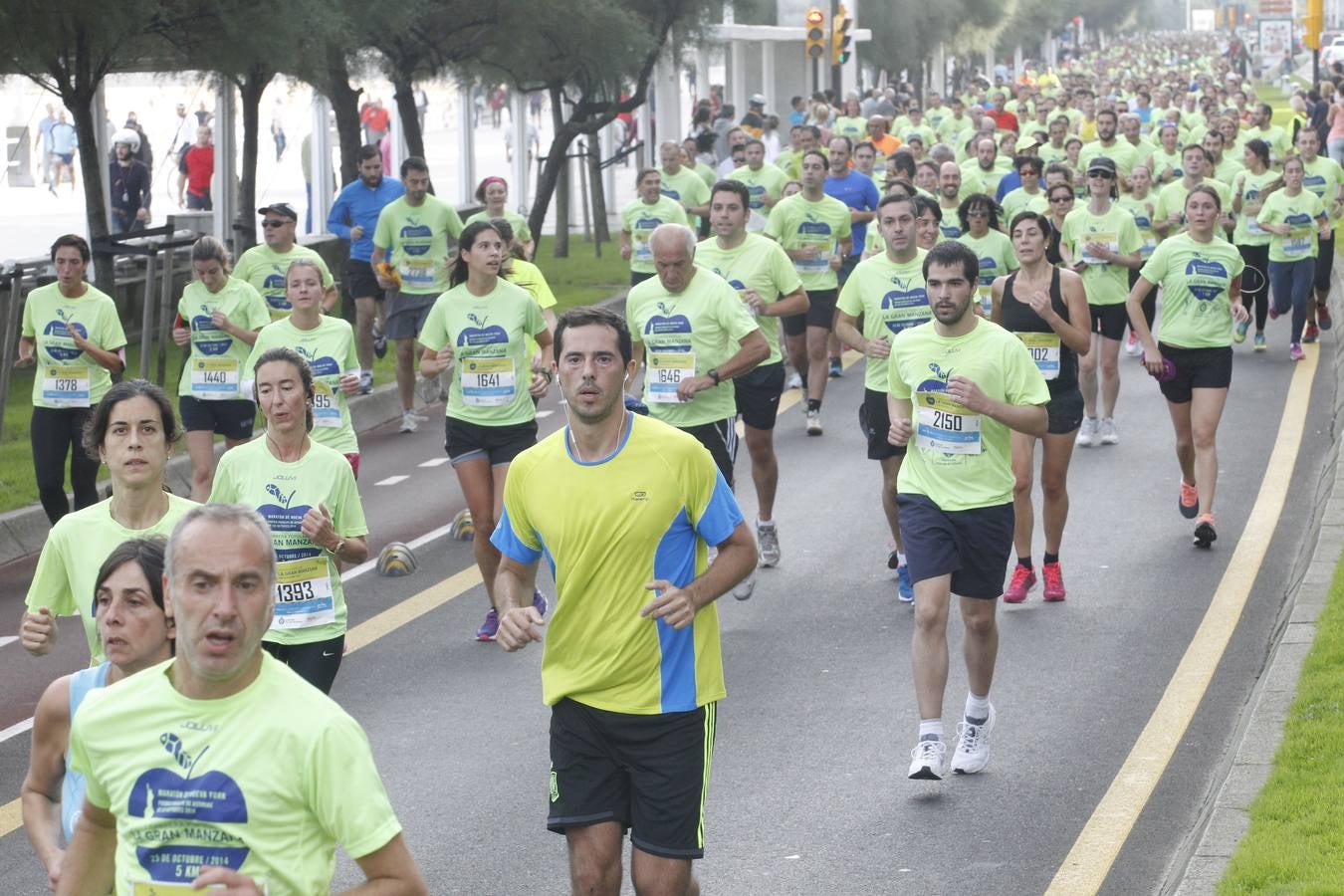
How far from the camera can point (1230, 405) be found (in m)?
16.8

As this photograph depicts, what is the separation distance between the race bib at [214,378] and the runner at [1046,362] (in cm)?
429

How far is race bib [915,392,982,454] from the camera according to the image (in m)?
8.00

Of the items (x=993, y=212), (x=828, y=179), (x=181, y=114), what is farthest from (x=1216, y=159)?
(x=181, y=114)

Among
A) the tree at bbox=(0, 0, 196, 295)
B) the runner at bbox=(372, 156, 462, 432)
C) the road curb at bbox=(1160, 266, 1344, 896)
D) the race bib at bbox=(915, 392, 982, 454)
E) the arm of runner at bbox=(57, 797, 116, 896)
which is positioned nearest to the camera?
the arm of runner at bbox=(57, 797, 116, 896)

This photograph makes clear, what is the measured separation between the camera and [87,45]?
16500 mm

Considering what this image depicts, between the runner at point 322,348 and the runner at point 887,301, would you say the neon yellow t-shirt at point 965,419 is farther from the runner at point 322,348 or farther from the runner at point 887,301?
the runner at point 322,348

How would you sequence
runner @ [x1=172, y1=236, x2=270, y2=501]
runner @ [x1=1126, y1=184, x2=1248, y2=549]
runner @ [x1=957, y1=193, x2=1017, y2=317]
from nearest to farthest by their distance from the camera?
runner @ [x1=1126, y1=184, x2=1248, y2=549]
runner @ [x1=172, y1=236, x2=270, y2=501]
runner @ [x1=957, y1=193, x2=1017, y2=317]

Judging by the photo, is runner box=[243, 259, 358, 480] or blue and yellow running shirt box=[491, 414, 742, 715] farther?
runner box=[243, 259, 358, 480]

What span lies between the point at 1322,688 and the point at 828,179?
1150 centimetres

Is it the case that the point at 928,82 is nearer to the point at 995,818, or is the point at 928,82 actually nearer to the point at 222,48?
the point at 222,48

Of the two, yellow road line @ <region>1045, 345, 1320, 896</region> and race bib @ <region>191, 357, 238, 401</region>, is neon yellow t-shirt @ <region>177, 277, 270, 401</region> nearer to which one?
race bib @ <region>191, 357, 238, 401</region>

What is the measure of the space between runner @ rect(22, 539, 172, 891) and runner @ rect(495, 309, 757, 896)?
114cm

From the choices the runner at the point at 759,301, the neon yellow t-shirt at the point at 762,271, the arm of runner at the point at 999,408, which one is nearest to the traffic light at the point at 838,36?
the runner at the point at 759,301

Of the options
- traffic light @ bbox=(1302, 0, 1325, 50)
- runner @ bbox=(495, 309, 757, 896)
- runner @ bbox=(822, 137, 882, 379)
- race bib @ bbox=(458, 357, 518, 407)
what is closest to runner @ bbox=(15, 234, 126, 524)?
race bib @ bbox=(458, 357, 518, 407)
